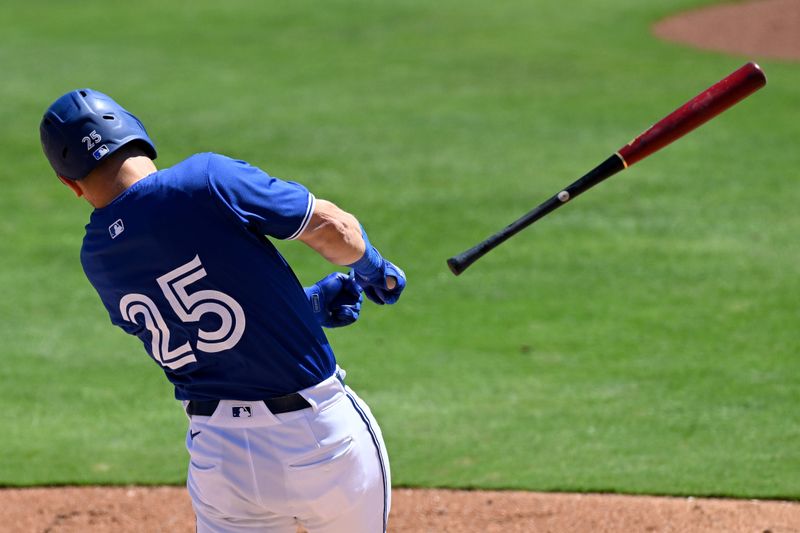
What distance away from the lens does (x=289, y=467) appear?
9.62ft

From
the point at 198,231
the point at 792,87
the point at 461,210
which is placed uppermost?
the point at 198,231

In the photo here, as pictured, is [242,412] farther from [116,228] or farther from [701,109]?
[701,109]

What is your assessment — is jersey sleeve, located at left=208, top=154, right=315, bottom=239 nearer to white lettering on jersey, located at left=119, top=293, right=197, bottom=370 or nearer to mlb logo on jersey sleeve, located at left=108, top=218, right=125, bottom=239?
mlb logo on jersey sleeve, located at left=108, top=218, right=125, bottom=239

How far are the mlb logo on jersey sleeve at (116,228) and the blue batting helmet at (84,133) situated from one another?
0.16 meters

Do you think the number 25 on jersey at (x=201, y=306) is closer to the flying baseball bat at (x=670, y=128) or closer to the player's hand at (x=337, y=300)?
the player's hand at (x=337, y=300)

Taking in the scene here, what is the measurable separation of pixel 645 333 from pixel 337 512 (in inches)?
176

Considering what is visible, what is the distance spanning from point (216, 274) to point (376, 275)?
1.58ft

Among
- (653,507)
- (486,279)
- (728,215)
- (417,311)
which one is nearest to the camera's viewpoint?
(653,507)

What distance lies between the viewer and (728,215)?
9078 mm

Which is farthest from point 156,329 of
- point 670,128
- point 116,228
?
point 670,128

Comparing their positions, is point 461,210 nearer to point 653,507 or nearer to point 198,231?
point 653,507

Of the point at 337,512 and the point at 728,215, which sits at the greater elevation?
the point at 337,512

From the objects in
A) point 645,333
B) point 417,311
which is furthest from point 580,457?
point 417,311

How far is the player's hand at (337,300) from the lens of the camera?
346cm
